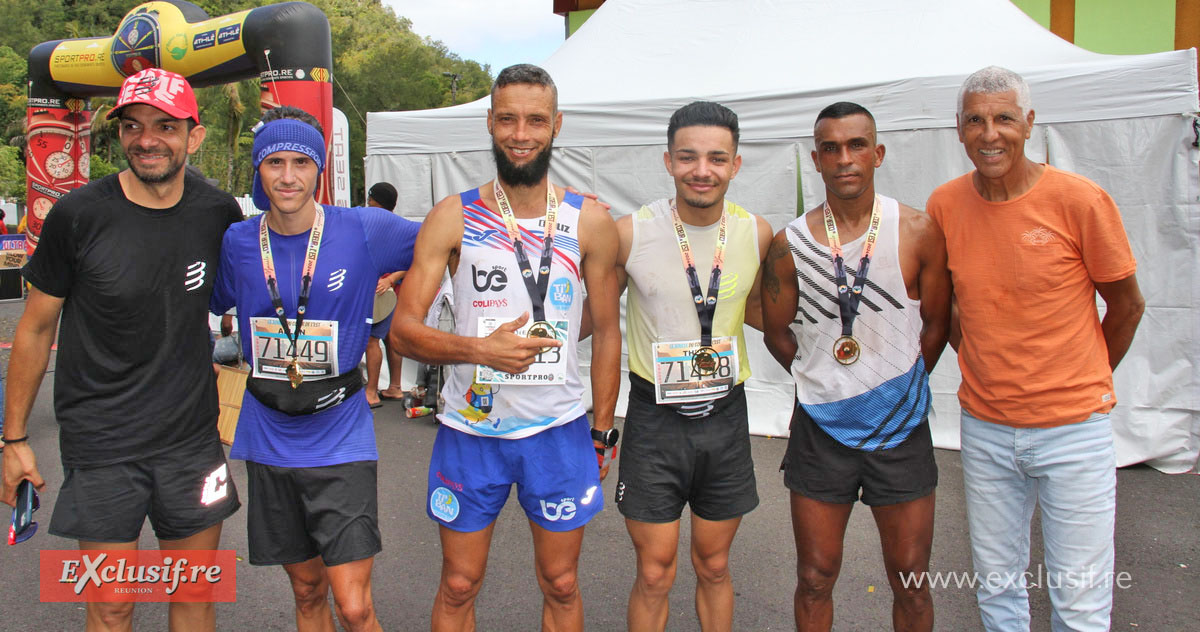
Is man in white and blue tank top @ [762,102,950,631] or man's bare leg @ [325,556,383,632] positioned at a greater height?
man in white and blue tank top @ [762,102,950,631]

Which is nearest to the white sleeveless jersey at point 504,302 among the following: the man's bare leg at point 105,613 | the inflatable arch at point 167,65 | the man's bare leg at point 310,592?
the man's bare leg at point 310,592

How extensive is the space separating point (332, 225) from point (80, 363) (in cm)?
89

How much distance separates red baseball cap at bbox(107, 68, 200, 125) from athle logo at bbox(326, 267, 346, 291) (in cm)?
66

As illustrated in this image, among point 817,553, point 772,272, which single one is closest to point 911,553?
point 817,553

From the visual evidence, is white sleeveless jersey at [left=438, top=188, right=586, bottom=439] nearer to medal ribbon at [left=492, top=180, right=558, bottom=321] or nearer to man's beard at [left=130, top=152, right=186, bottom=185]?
medal ribbon at [left=492, top=180, right=558, bottom=321]

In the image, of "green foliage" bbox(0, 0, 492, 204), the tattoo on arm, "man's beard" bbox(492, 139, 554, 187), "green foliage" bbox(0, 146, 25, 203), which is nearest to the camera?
"man's beard" bbox(492, 139, 554, 187)

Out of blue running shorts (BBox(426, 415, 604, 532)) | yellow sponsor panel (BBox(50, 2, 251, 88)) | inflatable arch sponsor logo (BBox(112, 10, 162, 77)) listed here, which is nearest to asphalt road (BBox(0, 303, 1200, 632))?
blue running shorts (BBox(426, 415, 604, 532))

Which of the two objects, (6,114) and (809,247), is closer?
(809,247)

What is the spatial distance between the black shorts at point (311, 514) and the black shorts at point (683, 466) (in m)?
0.87

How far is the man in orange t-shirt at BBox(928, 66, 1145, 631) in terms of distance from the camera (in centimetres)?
246

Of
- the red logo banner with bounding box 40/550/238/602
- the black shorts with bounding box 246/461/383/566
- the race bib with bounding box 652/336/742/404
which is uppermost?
the race bib with bounding box 652/336/742/404

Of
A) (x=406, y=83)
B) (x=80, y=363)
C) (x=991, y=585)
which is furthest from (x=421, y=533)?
(x=406, y=83)

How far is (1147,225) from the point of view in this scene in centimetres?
525

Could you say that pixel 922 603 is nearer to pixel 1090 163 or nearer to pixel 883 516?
pixel 883 516
